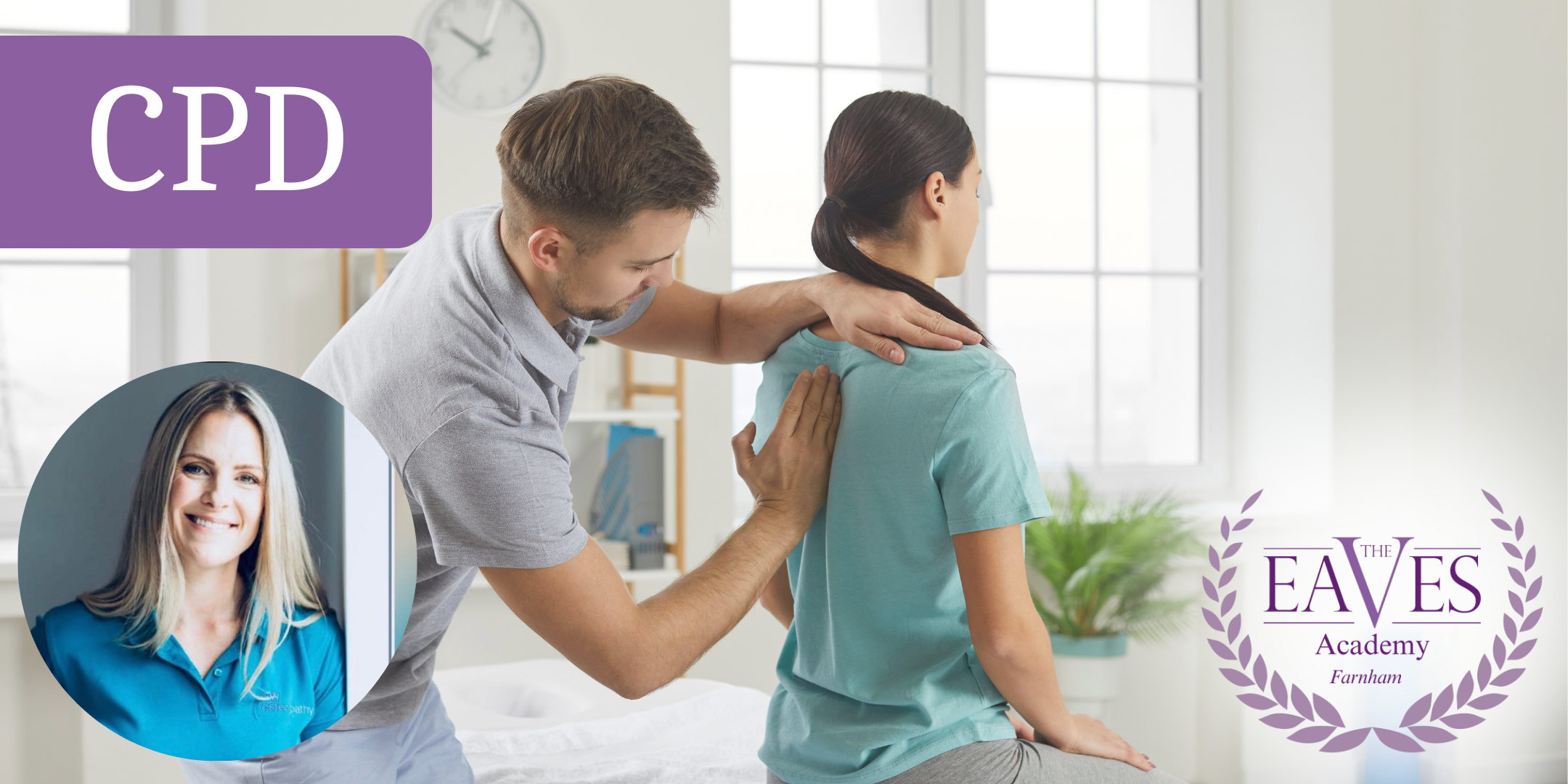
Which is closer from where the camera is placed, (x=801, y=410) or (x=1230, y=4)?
(x=801, y=410)

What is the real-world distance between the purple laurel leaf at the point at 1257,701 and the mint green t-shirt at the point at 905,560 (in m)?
2.31

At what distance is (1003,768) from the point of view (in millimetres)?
1014

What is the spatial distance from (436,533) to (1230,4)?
322 cm

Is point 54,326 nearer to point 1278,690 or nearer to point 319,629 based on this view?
point 319,629

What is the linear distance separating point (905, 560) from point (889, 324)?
224 mm

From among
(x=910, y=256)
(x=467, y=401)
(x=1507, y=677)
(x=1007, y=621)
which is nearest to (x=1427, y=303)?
(x=1507, y=677)

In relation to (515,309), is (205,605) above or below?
below

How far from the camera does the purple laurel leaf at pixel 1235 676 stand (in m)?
3.05

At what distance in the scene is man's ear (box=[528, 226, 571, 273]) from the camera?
3.53 ft

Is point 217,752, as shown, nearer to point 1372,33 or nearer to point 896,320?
point 896,320

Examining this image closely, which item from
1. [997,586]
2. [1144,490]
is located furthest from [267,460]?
[1144,490]

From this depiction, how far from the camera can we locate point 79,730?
2.31m

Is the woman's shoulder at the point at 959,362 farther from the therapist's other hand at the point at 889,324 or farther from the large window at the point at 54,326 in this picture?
the large window at the point at 54,326

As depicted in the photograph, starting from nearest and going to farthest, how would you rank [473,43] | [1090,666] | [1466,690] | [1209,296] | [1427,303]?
1. [473,43]
2. [1090,666]
3. [1466,690]
4. [1427,303]
5. [1209,296]
